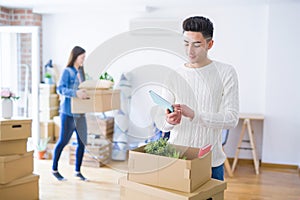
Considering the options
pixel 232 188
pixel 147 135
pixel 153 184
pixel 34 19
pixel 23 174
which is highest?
pixel 34 19

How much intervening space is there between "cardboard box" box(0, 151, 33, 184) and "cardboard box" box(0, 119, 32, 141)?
0.16 m

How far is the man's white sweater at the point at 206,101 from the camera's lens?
1.36 metres

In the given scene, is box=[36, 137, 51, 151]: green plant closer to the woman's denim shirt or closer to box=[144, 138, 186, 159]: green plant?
the woman's denim shirt

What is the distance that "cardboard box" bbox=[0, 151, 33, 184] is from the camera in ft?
9.25

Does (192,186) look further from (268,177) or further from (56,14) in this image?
(56,14)

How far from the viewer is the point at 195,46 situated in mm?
1305

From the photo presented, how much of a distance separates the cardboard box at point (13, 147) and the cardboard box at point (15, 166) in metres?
0.05

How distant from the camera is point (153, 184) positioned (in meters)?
1.30

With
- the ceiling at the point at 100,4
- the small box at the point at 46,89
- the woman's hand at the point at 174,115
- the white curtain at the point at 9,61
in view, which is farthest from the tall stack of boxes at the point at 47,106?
the woman's hand at the point at 174,115

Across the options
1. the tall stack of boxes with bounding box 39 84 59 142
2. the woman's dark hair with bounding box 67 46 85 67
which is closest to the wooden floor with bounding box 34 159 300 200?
the tall stack of boxes with bounding box 39 84 59 142

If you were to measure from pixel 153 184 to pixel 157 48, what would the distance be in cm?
48

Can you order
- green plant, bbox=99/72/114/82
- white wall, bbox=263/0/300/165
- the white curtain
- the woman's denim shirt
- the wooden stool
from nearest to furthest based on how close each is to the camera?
green plant, bbox=99/72/114/82 → the woman's denim shirt → the wooden stool → white wall, bbox=263/0/300/165 → the white curtain

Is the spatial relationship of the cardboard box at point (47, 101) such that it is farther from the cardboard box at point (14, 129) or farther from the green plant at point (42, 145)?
the cardboard box at point (14, 129)

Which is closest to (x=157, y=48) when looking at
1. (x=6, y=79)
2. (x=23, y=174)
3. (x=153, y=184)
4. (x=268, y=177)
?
(x=153, y=184)
